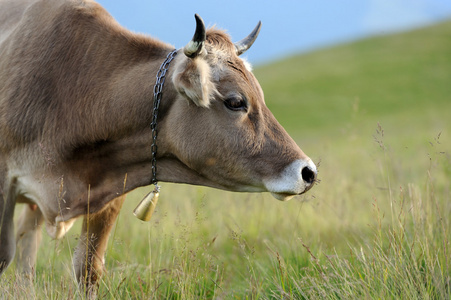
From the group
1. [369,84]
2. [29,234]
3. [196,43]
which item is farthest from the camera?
[369,84]

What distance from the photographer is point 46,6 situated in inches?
195

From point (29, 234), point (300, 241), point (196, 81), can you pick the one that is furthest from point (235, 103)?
point (29, 234)

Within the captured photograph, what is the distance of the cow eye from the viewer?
419 cm

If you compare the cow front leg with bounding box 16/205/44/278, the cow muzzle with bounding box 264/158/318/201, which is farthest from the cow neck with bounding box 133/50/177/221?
the cow front leg with bounding box 16/205/44/278

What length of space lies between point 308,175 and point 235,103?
29.8 inches

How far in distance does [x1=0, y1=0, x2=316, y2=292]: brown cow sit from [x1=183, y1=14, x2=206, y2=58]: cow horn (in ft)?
0.05

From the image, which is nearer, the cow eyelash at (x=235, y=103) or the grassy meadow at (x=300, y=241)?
the grassy meadow at (x=300, y=241)

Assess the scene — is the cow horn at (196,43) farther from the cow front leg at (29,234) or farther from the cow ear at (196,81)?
the cow front leg at (29,234)

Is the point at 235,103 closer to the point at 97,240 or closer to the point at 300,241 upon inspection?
the point at 300,241

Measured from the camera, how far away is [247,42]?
4.96 metres

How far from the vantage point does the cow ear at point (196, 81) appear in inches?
159

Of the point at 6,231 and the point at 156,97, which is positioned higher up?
the point at 156,97

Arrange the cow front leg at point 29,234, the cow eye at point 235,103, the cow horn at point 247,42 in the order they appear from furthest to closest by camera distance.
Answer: the cow front leg at point 29,234 < the cow horn at point 247,42 < the cow eye at point 235,103

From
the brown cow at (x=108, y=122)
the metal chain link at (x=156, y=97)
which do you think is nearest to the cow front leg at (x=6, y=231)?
the brown cow at (x=108, y=122)
